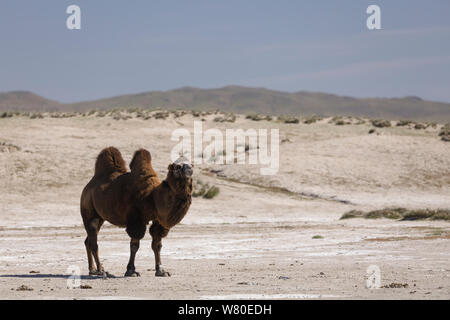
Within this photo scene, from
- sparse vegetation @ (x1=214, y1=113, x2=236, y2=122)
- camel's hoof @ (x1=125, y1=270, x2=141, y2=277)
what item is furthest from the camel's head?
sparse vegetation @ (x1=214, y1=113, x2=236, y2=122)

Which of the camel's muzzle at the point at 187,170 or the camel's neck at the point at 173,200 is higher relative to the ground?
the camel's muzzle at the point at 187,170

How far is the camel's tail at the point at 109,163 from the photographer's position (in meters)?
15.1

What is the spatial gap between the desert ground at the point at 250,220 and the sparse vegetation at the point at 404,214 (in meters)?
0.65

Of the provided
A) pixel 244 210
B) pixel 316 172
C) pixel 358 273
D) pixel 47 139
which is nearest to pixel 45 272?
pixel 358 273

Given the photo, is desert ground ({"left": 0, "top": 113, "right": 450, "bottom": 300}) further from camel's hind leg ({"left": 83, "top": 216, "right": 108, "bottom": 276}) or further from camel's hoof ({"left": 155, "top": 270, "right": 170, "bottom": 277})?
camel's hind leg ({"left": 83, "top": 216, "right": 108, "bottom": 276})

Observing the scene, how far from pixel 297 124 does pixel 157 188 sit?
46265mm

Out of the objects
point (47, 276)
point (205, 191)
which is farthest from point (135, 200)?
point (205, 191)

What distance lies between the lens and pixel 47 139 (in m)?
46.3

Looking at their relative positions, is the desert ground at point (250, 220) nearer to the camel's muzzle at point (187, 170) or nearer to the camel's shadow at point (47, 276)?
the camel's shadow at point (47, 276)

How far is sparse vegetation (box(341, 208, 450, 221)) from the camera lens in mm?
27866

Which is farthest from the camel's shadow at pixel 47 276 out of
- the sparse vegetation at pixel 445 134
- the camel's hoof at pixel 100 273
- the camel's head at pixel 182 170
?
the sparse vegetation at pixel 445 134

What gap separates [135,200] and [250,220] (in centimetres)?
1645
